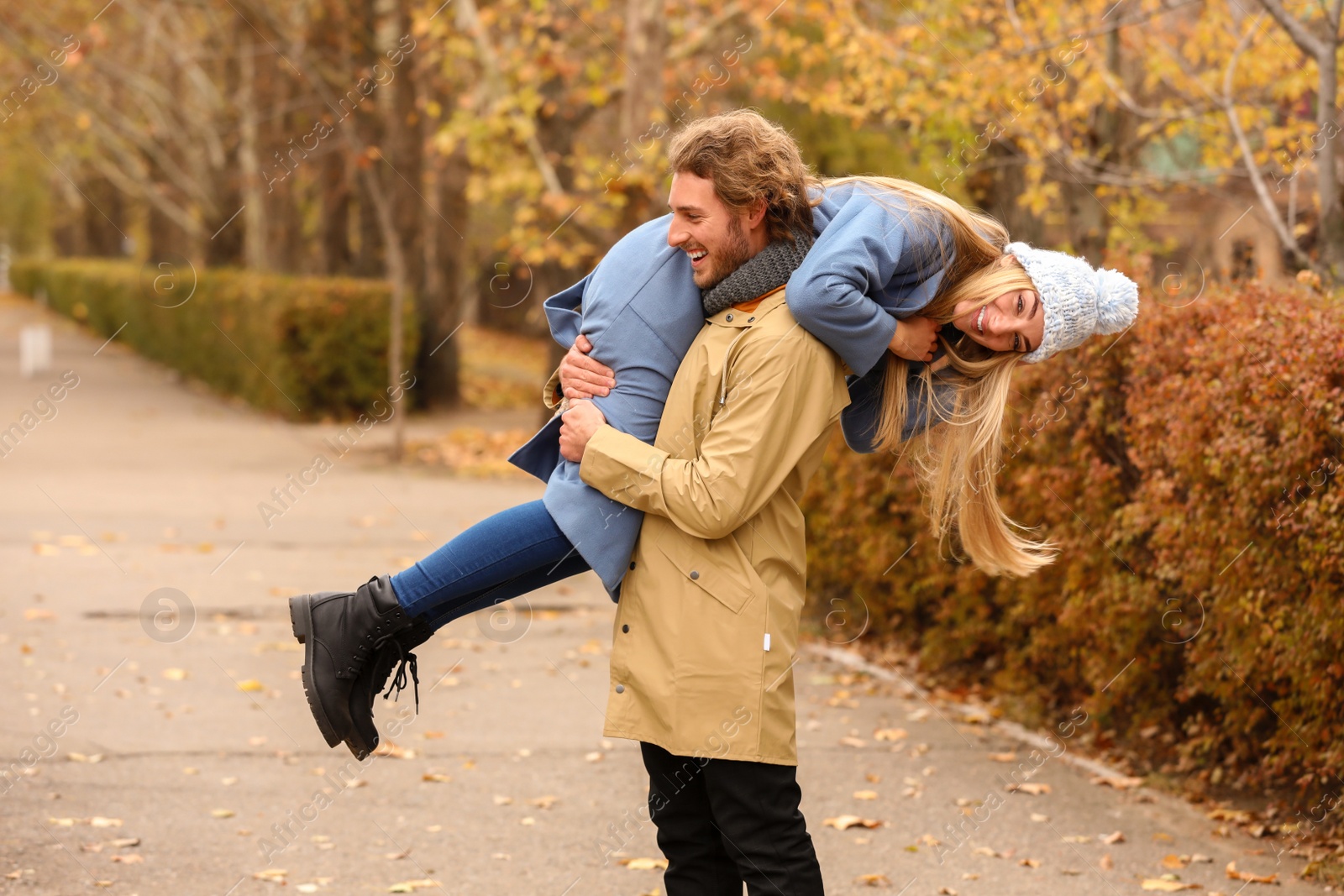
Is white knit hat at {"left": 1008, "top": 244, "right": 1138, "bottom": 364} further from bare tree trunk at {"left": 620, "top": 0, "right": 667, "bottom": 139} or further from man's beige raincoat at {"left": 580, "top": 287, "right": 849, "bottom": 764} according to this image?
bare tree trunk at {"left": 620, "top": 0, "right": 667, "bottom": 139}

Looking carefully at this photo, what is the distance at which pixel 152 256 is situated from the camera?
33.8m

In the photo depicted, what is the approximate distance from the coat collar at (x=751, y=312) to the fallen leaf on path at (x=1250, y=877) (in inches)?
102

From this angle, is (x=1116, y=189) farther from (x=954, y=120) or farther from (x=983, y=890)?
(x=983, y=890)

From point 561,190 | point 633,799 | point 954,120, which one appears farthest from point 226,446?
point 633,799

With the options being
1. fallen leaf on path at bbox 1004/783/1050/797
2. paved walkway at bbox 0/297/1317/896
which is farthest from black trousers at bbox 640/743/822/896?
fallen leaf on path at bbox 1004/783/1050/797

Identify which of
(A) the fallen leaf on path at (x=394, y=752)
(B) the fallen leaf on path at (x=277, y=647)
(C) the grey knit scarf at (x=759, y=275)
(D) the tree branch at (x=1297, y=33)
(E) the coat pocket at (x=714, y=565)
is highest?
(D) the tree branch at (x=1297, y=33)

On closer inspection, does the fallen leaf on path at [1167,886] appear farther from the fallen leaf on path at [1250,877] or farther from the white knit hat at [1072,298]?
the white knit hat at [1072,298]

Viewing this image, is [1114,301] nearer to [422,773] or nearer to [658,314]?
[658,314]

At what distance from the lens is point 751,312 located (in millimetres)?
2930

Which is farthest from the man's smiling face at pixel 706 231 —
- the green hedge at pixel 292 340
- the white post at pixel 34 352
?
the white post at pixel 34 352

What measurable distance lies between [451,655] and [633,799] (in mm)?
2473

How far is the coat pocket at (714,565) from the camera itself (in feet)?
9.58

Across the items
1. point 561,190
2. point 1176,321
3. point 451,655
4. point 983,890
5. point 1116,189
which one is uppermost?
point 561,190

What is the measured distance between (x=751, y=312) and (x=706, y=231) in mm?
198
